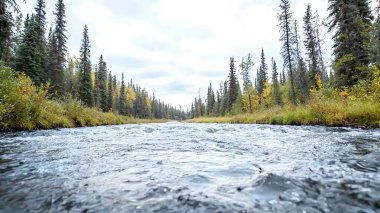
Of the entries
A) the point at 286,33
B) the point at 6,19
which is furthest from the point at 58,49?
the point at 286,33

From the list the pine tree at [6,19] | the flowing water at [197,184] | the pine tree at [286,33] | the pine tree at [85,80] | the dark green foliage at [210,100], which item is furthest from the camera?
the dark green foliage at [210,100]

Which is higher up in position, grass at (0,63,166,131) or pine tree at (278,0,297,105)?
pine tree at (278,0,297,105)

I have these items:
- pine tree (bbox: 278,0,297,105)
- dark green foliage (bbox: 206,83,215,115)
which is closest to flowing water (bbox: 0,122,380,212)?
pine tree (bbox: 278,0,297,105)

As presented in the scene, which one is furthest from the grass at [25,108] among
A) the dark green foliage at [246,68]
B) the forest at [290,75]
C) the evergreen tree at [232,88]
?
the evergreen tree at [232,88]

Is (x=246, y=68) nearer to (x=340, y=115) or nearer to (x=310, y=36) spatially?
(x=310, y=36)

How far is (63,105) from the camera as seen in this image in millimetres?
16547

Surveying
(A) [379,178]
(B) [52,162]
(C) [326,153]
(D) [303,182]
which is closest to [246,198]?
(D) [303,182]

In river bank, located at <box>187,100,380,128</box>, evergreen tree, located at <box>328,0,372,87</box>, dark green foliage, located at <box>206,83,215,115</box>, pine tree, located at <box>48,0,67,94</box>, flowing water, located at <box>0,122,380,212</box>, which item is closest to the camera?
flowing water, located at <box>0,122,380,212</box>

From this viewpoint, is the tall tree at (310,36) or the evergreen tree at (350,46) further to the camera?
the tall tree at (310,36)

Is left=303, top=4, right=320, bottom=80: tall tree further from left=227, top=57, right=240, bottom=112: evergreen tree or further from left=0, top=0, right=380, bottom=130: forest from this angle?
left=227, top=57, right=240, bottom=112: evergreen tree

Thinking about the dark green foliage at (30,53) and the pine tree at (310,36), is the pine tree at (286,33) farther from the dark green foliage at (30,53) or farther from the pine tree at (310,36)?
the dark green foliage at (30,53)

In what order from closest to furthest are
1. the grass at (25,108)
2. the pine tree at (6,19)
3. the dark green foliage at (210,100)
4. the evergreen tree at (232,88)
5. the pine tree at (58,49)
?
the grass at (25,108) < the pine tree at (6,19) < the pine tree at (58,49) < the evergreen tree at (232,88) < the dark green foliage at (210,100)

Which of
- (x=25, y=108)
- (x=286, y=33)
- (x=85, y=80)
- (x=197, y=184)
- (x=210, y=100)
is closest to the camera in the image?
(x=197, y=184)

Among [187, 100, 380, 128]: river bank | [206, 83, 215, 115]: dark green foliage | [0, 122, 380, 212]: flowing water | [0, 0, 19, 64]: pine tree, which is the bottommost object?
[0, 122, 380, 212]: flowing water
